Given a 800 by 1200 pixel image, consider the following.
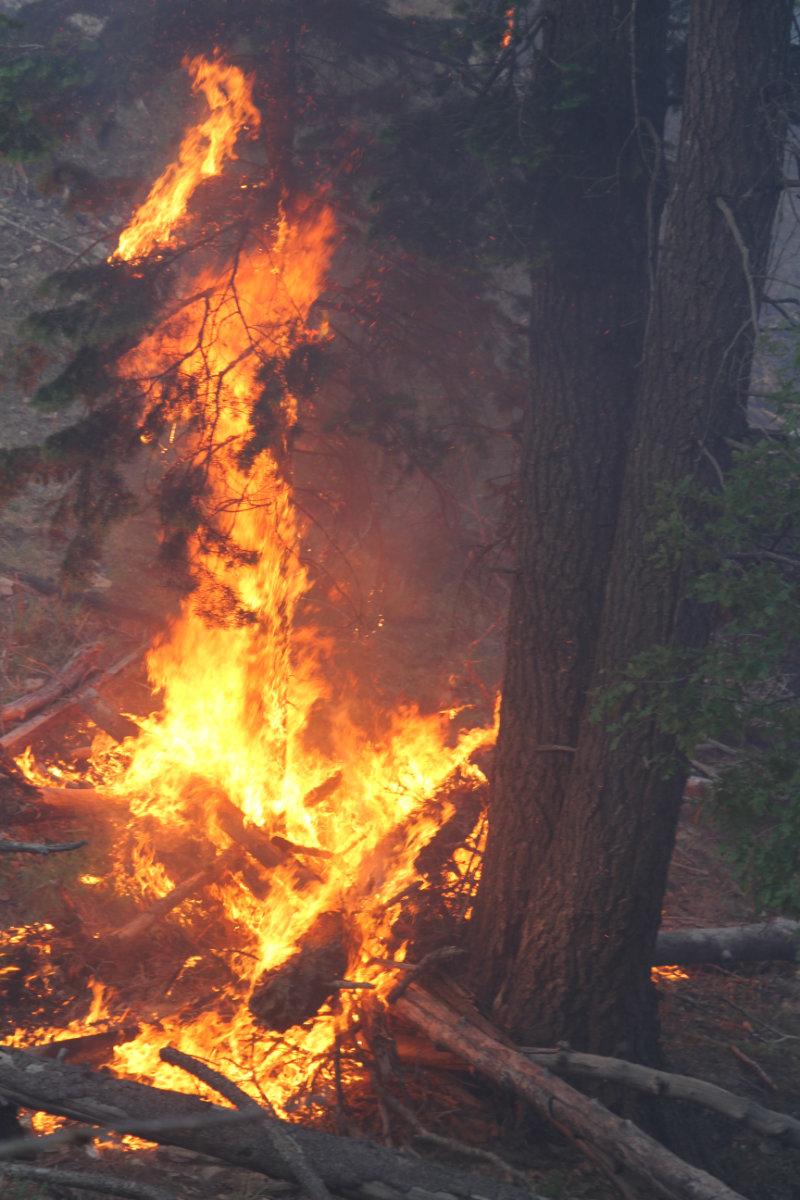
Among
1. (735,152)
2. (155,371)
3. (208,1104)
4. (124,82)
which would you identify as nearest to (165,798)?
(155,371)

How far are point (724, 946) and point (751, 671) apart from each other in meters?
4.29

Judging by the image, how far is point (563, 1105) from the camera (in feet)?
16.0

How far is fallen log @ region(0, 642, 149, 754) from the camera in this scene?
31.0 ft

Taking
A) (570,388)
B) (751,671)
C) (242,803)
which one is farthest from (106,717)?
(751,671)

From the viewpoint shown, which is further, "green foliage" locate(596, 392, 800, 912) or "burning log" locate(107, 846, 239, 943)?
"burning log" locate(107, 846, 239, 943)

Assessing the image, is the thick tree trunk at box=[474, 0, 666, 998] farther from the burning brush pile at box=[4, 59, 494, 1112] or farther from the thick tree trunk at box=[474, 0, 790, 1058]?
the burning brush pile at box=[4, 59, 494, 1112]

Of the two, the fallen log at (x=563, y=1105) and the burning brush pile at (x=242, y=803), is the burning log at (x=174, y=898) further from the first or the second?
the fallen log at (x=563, y=1105)

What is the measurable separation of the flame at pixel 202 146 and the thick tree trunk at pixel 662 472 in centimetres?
433

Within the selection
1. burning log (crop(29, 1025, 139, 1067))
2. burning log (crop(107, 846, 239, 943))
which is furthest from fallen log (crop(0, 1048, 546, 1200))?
burning log (crop(107, 846, 239, 943))

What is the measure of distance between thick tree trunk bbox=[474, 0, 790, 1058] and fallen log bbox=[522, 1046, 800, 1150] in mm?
337

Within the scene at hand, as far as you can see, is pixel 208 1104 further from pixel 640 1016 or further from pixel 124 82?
pixel 124 82

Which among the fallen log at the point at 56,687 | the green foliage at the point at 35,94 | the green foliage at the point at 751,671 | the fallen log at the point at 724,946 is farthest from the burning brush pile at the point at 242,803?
the green foliage at the point at 751,671

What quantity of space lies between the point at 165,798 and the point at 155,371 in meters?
3.78

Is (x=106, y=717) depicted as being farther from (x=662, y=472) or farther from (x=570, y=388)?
(x=662, y=472)
